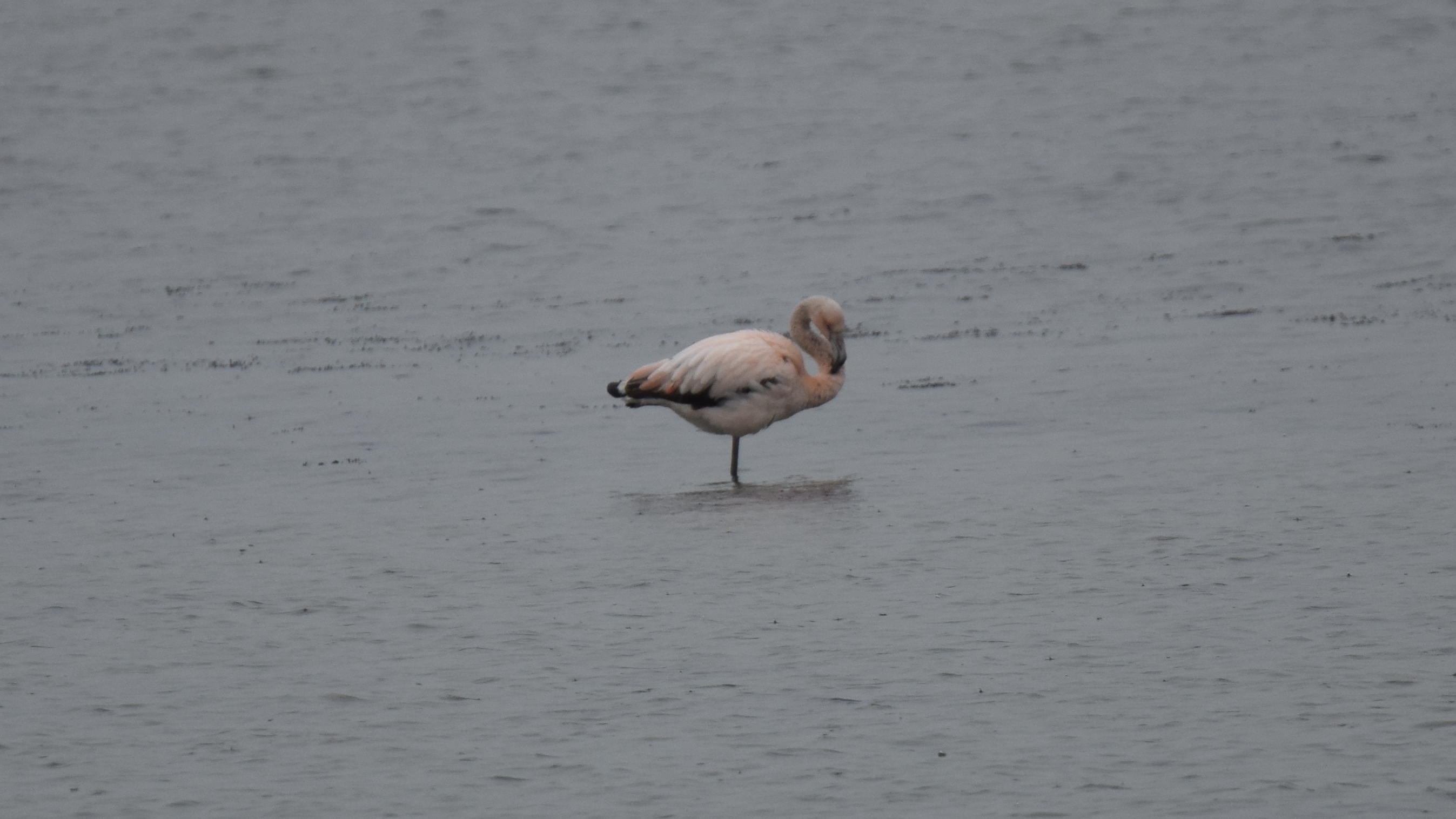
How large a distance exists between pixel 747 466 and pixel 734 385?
0.56 meters

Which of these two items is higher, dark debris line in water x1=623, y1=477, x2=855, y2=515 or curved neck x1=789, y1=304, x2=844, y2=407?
curved neck x1=789, y1=304, x2=844, y2=407

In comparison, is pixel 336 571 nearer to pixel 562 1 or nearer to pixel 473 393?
pixel 473 393

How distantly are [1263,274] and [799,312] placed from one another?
7417 millimetres

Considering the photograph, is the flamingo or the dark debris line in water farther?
the flamingo

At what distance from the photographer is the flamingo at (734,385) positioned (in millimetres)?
12617

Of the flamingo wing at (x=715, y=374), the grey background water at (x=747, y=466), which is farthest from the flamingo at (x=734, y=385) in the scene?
the grey background water at (x=747, y=466)

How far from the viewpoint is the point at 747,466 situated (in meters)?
12.9

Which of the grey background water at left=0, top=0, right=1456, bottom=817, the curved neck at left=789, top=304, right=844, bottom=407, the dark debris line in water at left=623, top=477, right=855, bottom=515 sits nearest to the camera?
the grey background water at left=0, top=0, right=1456, bottom=817

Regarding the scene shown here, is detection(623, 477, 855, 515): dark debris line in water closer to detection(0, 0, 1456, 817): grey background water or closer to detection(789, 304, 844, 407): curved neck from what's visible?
detection(0, 0, 1456, 817): grey background water

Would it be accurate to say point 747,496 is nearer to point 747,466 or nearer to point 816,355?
point 747,466

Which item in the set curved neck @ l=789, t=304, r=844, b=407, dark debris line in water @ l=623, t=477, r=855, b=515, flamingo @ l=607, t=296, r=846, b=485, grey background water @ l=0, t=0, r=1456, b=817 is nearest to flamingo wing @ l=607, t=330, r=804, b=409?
flamingo @ l=607, t=296, r=846, b=485

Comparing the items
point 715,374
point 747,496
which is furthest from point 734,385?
point 747,496

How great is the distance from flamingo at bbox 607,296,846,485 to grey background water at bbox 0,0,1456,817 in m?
0.42

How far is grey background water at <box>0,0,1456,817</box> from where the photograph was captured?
6844 mm
